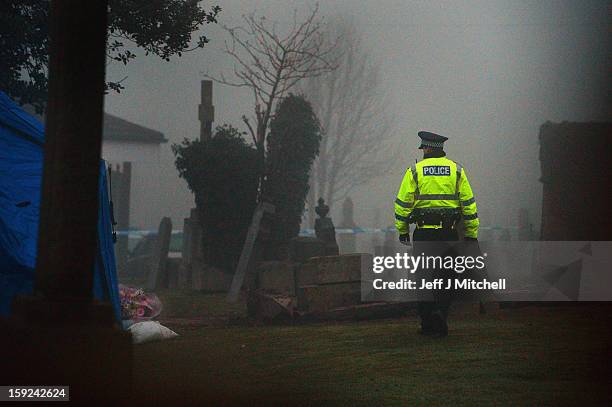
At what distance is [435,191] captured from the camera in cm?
1050

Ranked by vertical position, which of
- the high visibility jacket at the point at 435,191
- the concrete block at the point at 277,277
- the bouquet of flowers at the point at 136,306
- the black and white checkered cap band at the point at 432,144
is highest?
the black and white checkered cap band at the point at 432,144

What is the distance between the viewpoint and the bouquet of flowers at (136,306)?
12.1 metres

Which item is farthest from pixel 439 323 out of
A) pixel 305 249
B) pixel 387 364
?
pixel 305 249

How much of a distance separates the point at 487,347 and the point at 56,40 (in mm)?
5315

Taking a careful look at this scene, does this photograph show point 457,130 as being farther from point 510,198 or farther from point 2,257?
point 2,257

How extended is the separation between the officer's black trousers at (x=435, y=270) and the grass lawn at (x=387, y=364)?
304mm

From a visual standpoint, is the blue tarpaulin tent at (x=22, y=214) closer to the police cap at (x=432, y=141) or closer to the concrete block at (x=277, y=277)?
the police cap at (x=432, y=141)

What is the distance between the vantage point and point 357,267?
13398 millimetres

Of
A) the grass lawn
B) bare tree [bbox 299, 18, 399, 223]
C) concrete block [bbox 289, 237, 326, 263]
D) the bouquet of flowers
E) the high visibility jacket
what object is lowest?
the grass lawn

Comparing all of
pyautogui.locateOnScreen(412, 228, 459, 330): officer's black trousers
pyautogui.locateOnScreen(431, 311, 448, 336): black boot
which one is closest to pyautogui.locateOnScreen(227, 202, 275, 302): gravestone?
pyautogui.locateOnScreen(412, 228, 459, 330): officer's black trousers

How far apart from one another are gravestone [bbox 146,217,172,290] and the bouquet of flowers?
7.49m

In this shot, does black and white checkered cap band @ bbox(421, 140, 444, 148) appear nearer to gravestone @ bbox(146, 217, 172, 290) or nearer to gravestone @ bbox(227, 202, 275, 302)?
gravestone @ bbox(227, 202, 275, 302)

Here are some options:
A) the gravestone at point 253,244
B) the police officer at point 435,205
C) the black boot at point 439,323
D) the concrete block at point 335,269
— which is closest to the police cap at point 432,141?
the police officer at point 435,205

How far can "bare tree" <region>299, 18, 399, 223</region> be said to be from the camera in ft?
130
